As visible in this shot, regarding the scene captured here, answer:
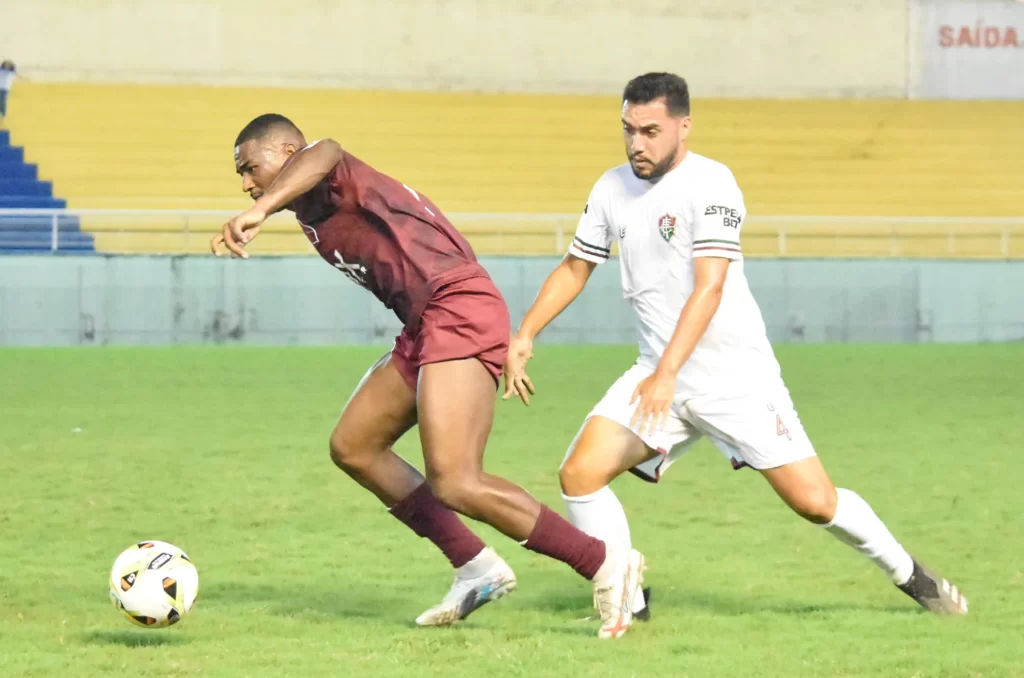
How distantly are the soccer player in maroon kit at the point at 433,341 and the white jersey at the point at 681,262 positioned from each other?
1.62 ft

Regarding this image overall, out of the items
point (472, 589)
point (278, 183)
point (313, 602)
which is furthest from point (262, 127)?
point (313, 602)

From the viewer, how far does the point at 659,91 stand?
4809 mm

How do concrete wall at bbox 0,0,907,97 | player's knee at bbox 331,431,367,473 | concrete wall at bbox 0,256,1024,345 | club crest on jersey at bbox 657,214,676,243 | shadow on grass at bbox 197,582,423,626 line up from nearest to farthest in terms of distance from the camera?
club crest on jersey at bbox 657,214,676,243, player's knee at bbox 331,431,367,473, shadow on grass at bbox 197,582,423,626, concrete wall at bbox 0,256,1024,345, concrete wall at bbox 0,0,907,97

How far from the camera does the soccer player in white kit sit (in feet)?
15.9

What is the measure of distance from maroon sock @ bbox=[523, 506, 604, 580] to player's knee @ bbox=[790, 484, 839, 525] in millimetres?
661

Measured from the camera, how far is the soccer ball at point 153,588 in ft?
15.5

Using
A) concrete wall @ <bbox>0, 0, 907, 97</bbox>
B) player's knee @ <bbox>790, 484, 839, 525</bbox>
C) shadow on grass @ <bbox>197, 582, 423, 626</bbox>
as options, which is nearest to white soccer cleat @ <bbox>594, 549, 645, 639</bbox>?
player's knee @ <bbox>790, 484, 839, 525</bbox>

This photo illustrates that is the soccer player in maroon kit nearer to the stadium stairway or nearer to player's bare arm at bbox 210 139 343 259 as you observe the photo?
player's bare arm at bbox 210 139 343 259

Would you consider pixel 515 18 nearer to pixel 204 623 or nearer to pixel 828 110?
pixel 828 110

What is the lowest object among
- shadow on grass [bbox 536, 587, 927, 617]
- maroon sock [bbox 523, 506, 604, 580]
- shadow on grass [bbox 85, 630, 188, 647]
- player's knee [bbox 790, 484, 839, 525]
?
shadow on grass [bbox 85, 630, 188, 647]

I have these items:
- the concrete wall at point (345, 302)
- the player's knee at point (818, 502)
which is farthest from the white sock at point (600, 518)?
the concrete wall at point (345, 302)

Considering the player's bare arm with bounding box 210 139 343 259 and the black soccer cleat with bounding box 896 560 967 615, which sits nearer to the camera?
the player's bare arm with bounding box 210 139 343 259

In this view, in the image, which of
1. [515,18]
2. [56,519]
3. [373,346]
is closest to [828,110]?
[515,18]

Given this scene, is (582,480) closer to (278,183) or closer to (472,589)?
(472,589)
